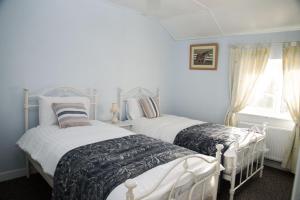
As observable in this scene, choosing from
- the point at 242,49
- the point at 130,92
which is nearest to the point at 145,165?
the point at 130,92

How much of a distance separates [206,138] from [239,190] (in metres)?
0.78

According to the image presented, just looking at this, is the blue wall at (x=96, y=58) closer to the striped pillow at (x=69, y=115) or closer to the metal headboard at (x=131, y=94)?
the metal headboard at (x=131, y=94)

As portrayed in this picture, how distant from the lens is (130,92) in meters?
3.88

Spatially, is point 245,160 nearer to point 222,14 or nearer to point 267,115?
point 267,115

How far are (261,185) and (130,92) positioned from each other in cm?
244

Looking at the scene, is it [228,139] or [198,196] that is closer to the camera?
[198,196]

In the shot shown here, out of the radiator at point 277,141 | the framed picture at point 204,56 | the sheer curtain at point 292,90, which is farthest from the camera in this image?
the framed picture at point 204,56

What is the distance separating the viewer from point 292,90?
3.14 meters

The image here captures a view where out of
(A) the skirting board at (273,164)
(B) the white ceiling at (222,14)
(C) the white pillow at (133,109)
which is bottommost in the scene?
(A) the skirting board at (273,164)

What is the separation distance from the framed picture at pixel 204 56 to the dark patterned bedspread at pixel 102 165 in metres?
2.36

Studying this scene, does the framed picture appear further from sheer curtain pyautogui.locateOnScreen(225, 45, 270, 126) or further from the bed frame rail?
the bed frame rail

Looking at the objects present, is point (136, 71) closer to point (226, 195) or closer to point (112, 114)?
point (112, 114)

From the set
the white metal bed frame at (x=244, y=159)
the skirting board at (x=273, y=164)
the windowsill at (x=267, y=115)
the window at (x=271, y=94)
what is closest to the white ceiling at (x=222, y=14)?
the window at (x=271, y=94)

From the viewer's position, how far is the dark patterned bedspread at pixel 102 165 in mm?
1528
